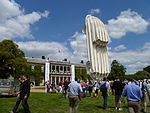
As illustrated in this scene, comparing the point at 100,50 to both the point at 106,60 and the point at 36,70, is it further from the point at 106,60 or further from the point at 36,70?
the point at 36,70

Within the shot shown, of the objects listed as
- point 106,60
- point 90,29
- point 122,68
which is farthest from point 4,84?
point 122,68

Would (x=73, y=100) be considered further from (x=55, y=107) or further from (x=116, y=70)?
(x=116, y=70)

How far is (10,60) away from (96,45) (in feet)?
45.5

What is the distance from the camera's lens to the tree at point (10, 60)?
104 ft

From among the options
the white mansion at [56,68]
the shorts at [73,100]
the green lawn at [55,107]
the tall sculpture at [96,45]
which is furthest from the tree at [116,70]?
the shorts at [73,100]

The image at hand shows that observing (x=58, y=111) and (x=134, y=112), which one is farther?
(x=58, y=111)

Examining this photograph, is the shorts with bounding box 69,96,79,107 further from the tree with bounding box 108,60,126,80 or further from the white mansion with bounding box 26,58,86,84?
the white mansion with bounding box 26,58,86,84

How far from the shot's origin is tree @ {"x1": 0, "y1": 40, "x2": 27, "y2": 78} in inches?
1253

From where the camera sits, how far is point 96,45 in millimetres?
28656

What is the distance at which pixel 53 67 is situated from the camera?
271ft

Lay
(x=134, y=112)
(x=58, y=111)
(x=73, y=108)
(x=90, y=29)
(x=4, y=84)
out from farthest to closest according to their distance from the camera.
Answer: (x=90, y=29) < (x=4, y=84) < (x=58, y=111) < (x=73, y=108) < (x=134, y=112)

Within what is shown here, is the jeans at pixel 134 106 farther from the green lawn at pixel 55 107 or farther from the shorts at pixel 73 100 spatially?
the green lawn at pixel 55 107

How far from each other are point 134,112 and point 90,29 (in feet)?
71.9

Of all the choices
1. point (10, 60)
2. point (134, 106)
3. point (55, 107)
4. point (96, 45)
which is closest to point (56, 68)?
point (10, 60)
